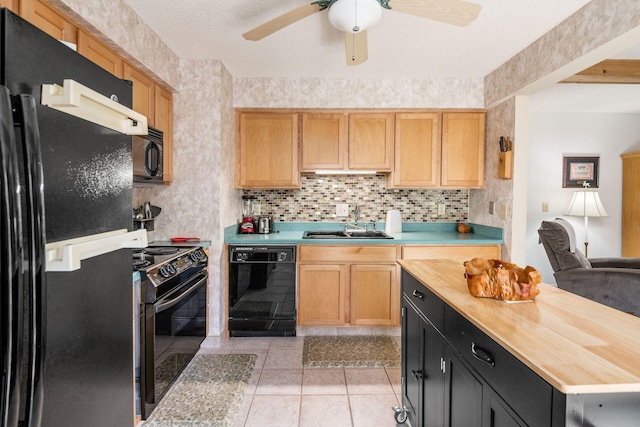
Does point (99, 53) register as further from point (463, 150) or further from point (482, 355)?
point (463, 150)

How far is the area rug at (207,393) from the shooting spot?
2035mm

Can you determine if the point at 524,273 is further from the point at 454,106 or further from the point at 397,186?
the point at 454,106

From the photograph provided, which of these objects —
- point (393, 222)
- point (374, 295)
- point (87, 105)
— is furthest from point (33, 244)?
point (393, 222)

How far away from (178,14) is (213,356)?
2.45 meters

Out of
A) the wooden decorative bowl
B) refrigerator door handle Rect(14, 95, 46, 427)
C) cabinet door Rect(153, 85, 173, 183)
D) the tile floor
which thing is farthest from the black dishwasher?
refrigerator door handle Rect(14, 95, 46, 427)

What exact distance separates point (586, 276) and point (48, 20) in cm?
365

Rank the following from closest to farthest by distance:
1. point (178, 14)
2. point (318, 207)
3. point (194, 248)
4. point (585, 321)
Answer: point (585, 321), point (178, 14), point (194, 248), point (318, 207)

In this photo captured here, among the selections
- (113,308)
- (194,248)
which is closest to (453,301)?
(113,308)

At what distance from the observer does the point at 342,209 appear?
3848 mm

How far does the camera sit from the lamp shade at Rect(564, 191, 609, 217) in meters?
4.33

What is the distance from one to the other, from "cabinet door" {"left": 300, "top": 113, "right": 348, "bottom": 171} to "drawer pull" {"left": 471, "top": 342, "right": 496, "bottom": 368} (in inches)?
100

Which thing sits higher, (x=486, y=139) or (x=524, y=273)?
(x=486, y=139)

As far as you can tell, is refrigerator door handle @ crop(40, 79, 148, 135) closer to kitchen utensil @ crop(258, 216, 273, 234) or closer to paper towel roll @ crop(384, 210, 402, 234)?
kitchen utensil @ crop(258, 216, 273, 234)

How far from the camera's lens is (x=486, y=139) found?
11.4 feet
